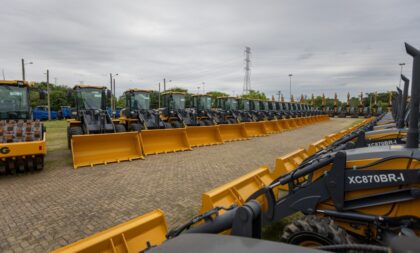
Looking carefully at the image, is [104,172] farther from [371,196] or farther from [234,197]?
[371,196]

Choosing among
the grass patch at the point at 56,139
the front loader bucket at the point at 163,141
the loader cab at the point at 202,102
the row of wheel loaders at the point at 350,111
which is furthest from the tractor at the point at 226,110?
the row of wheel loaders at the point at 350,111

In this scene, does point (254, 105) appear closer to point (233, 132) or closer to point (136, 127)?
point (233, 132)

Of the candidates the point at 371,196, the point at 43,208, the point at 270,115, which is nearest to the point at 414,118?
the point at 371,196

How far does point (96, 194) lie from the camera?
5484 millimetres

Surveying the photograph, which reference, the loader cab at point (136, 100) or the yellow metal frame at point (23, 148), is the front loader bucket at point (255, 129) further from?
the yellow metal frame at point (23, 148)

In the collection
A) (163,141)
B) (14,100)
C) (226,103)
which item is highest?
(226,103)

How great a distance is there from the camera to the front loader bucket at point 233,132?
13.4 m

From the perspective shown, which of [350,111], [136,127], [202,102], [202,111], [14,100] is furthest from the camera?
[350,111]

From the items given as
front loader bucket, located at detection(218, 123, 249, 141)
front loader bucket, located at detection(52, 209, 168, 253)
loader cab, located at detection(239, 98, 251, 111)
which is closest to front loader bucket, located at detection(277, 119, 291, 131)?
loader cab, located at detection(239, 98, 251, 111)

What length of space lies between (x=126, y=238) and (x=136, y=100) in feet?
35.9

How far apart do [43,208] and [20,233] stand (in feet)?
2.99

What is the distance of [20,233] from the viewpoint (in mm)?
3867

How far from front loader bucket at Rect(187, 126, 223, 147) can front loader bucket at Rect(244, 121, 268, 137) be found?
9.78ft

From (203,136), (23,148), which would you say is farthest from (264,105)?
(23,148)
